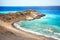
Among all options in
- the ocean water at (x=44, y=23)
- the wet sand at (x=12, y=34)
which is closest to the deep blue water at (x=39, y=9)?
the ocean water at (x=44, y=23)

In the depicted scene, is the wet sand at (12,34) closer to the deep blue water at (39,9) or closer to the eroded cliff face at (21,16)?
the eroded cliff face at (21,16)

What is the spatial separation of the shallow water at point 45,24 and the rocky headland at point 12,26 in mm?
70

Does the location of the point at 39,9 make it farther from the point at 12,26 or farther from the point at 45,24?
the point at 12,26

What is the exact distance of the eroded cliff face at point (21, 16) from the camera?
200 centimetres

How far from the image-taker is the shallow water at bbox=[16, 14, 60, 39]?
1.87m

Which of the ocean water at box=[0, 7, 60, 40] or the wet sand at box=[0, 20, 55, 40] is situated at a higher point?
the ocean water at box=[0, 7, 60, 40]

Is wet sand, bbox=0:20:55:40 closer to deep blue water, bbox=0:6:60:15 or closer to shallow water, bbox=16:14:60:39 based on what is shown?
shallow water, bbox=16:14:60:39

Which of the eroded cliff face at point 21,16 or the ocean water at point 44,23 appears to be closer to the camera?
the ocean water at point 44,23

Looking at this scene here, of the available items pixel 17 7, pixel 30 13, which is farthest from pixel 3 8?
pixel 30 13

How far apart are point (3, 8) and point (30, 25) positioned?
0.53 metres

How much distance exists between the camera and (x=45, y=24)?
6.37 ft

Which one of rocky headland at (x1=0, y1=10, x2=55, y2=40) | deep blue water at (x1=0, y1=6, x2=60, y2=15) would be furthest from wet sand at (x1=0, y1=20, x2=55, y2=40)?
deep blue water at (x1=0, y1=6, x2=60, y2=15)

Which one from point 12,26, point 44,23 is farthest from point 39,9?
point 12,26

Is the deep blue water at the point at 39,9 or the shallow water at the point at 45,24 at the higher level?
the deep blue water at the point at 39,9
